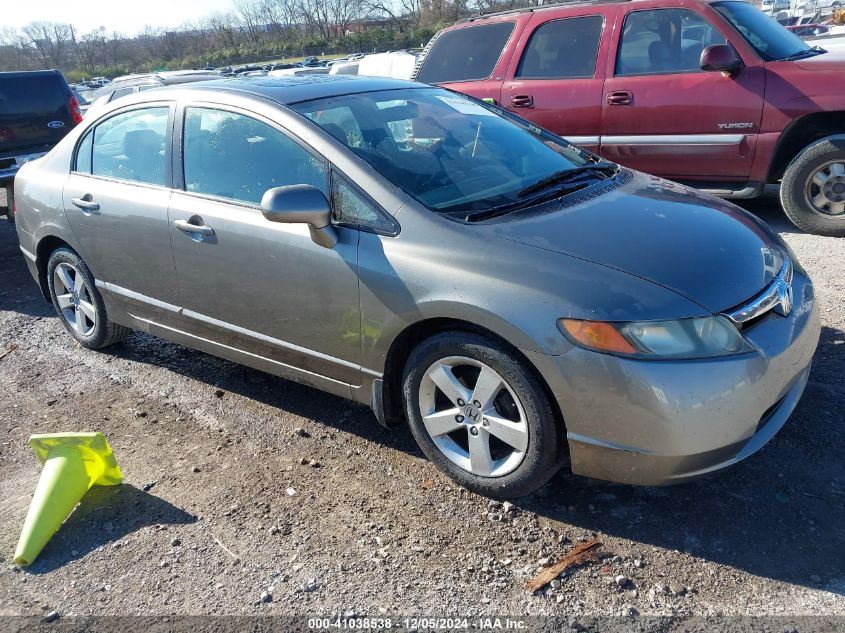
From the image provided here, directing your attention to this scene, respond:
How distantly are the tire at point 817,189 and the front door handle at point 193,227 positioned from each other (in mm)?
4668

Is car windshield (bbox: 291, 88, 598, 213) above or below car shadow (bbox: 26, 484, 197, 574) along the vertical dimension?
above

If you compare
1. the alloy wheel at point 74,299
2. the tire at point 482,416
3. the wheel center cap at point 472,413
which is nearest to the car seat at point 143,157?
the alloy wheel at point 74,299

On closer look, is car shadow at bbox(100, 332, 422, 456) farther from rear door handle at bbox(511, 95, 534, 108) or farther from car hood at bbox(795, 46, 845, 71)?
car hood at bbox(795, 46, 845, 71)

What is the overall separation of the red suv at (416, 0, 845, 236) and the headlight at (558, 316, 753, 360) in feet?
13.2

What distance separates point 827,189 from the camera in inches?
233

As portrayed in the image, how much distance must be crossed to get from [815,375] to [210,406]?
321cm

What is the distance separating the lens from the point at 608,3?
668 centimetres

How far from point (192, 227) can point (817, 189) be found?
4900mm

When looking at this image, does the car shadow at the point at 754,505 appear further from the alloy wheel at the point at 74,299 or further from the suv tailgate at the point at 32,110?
the suv tailgate at the point at 32,110

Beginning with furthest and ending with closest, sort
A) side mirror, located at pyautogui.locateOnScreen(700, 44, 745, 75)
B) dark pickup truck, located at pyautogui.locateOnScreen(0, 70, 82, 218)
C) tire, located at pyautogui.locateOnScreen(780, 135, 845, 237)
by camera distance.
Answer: dark pickup truck, located at pyautogui.locateOnScreen(0, 70, 82, 218) < side mirror, located at pyautogui.locateOnScreen(700, 44, 745, 75) < tire, located at pyautogui.locateOnScreen(780, 135, 845, 237)

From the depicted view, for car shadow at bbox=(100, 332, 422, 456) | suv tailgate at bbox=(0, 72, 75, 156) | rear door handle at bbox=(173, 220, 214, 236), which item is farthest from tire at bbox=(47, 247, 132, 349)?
suv tailgate at bbox=(0, 72, 75, 156)

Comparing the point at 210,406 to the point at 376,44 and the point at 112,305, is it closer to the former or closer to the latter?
the point at 112,305

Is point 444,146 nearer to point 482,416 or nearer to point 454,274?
point 454,274

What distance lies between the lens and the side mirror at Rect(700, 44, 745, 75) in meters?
5.92
